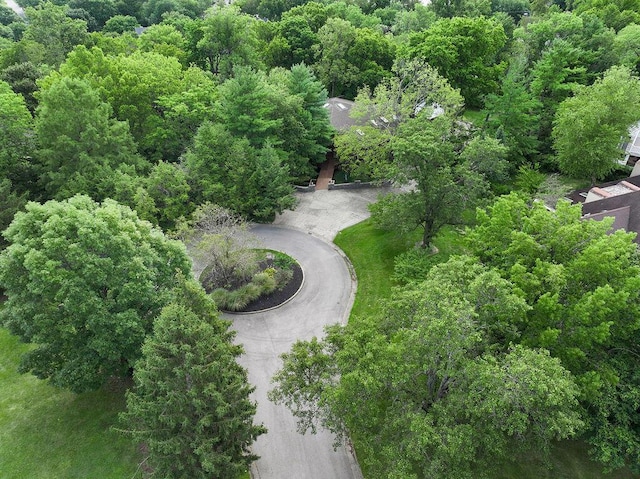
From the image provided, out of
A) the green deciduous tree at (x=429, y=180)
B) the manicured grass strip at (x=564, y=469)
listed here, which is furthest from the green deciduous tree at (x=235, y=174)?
the manicured grass strip at (x=564, y=469)

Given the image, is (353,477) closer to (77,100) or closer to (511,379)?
(511,379)

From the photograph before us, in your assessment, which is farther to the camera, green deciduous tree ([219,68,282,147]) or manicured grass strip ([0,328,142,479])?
green deciduous tree ([219,68,282,147])

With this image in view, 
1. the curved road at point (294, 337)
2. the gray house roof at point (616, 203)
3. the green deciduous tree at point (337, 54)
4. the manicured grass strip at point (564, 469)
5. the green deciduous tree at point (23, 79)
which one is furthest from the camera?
the green deciduous tree at point (337, 54)

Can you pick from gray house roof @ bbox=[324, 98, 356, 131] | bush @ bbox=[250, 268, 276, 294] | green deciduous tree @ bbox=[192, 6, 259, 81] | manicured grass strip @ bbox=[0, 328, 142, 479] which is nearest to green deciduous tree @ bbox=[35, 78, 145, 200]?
bush @ bbox=[250, 268, 276, 294]

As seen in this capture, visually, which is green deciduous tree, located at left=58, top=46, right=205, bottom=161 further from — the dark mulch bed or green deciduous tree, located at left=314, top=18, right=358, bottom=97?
green deciduous tree, located at left=314, top=18, right=358, bottom=97

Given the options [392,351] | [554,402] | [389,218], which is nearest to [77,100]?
[389,218]

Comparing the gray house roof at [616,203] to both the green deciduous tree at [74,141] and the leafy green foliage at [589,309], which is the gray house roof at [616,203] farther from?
the green deciduous tree at [74,141]
